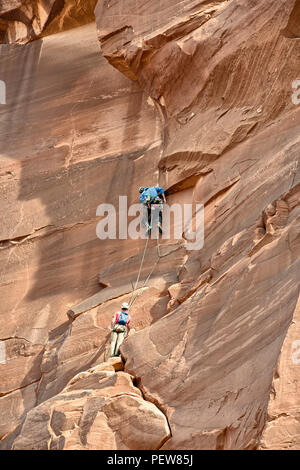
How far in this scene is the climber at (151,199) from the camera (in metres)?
18.8

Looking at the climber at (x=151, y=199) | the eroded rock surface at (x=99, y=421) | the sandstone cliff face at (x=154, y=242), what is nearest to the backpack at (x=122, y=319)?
the sandstone cliff face at (x=154, y=242)

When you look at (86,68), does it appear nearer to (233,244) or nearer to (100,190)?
(100,190)

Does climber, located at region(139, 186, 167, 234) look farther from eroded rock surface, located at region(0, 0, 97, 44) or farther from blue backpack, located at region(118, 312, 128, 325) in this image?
eroded rock surface, located at region(0, 0, 97, 44)

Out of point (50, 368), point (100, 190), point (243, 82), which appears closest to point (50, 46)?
point (100, 190)

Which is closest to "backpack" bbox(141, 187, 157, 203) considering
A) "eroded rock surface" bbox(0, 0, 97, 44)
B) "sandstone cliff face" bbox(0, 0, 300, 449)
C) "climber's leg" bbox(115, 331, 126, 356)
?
"sandstone cliff face" bbox(0, 0, 300, 449)

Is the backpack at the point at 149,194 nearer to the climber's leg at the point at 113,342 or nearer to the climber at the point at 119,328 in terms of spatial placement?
the climber at the point at 119,328

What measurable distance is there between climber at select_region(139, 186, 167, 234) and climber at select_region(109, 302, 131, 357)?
239 cm

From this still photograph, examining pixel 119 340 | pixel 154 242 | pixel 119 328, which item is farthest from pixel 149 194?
pixel 119 340

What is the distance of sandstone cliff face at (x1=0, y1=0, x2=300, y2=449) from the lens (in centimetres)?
1411

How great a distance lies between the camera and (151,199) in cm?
1883

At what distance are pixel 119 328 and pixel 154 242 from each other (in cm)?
269

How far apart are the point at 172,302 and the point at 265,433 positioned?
4.11 metres

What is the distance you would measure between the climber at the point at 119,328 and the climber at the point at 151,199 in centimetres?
239
